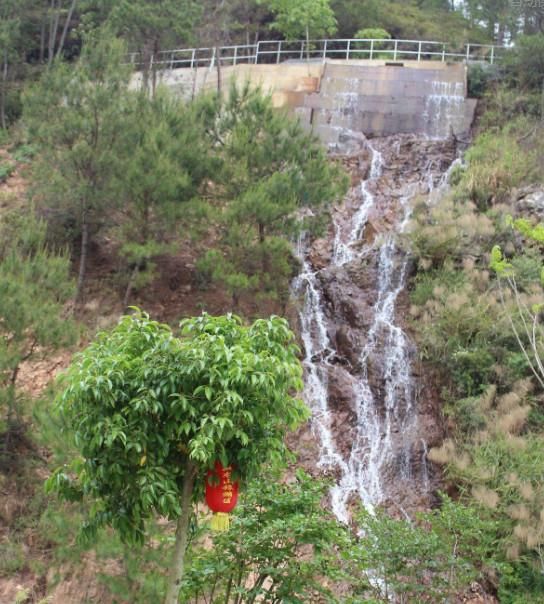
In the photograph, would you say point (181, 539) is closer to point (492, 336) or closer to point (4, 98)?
point (492, 336)

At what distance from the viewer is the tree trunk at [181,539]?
6.82 meters

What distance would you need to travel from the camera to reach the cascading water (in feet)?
48.5

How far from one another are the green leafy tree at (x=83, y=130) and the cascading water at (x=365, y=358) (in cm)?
473

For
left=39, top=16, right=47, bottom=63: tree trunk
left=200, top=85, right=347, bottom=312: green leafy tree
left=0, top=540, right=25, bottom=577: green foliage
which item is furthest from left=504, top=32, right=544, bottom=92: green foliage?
left=0, top=540, right=25, bottom=577: green foliage

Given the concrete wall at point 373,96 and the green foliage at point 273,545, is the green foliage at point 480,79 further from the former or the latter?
the green foliage at point 273,545

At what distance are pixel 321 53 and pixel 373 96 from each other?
581cm

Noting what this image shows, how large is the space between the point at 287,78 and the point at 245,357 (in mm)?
21512

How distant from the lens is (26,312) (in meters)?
12.8

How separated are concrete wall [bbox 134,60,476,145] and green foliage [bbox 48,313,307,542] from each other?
17.8 meters

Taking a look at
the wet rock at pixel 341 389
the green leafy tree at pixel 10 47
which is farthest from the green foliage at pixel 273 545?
the green leafy tree at pixel 10 47

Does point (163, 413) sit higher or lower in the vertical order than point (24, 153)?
lower

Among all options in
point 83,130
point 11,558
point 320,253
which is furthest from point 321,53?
point 11,558

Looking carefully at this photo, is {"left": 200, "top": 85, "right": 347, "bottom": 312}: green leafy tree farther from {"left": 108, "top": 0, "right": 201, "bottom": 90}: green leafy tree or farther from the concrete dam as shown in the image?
{"left": 108, "top": 0, "right": 201, "bottom": 90}: green leafy tree

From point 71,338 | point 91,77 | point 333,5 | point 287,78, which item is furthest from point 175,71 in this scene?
point 71,338
